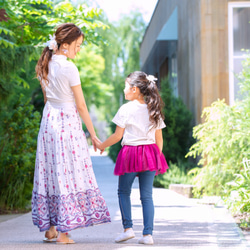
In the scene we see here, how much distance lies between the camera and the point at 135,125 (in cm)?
480

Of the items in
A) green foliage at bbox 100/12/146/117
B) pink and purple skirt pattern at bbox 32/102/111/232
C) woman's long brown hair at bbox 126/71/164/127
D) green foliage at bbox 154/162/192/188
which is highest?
green foliage at bbox 100/12/146/117

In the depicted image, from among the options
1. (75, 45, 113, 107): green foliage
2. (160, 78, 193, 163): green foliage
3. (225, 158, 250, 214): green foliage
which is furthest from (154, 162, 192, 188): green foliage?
(75, 45, 113, 107): green foliage

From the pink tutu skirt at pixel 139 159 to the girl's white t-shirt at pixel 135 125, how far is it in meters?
0.06

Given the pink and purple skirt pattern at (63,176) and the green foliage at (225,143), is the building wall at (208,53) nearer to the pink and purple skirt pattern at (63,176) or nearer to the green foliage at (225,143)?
the green foliage at (225,143)

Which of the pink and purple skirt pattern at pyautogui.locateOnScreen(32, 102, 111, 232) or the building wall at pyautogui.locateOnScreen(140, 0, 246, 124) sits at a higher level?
the building wall at pyautogui.locateOnScreen(140, 0, 246, 124)

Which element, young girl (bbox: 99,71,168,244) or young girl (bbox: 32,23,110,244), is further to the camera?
young girl (bbox: 99,71,168,244)

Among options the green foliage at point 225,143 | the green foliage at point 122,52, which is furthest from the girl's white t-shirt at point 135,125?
the green foliage at point 122,52

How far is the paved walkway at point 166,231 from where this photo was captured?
4.56 metres

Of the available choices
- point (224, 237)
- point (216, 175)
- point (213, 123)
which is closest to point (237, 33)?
point (213, 123)

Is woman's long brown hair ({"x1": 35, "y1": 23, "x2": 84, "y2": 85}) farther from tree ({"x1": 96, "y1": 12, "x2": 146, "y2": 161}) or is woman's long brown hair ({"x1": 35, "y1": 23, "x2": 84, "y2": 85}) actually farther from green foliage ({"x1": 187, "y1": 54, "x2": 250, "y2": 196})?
tree ({"x1": 96, "y1": 12, "x2": 146, "y2": 161})

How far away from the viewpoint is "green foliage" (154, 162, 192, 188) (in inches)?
424

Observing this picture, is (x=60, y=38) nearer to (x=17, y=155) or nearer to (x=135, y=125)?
(x=135, y=125)

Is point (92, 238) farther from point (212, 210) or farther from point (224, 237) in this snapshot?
point (212, 210)

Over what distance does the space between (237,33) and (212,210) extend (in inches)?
179
